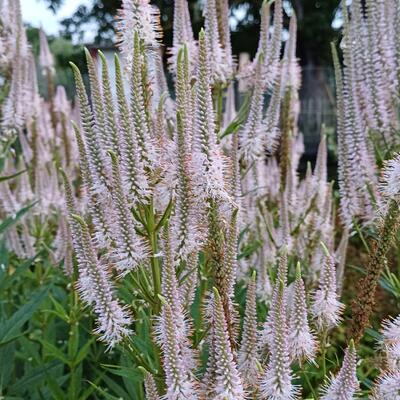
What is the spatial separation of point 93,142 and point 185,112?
0.31 m

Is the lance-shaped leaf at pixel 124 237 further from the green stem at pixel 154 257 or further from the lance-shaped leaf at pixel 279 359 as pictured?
the lance-shaped leaf at pixel 279 359

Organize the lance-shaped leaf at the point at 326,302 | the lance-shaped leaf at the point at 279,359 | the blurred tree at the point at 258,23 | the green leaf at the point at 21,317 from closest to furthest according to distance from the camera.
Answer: the lance-shaped leaf at the point at 279,359
the lance-shaped leaf at the point at 326,302
the green leaf at the point at 21,317
the blurred tree at the point at 258,23

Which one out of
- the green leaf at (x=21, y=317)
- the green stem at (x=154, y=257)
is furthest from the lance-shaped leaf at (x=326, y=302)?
the green leaf at (x=21, y=317)

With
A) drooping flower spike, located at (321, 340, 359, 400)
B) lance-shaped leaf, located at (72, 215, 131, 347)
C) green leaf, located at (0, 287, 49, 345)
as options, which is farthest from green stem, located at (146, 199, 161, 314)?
green leaf, located at (0, 287, 49, 345)

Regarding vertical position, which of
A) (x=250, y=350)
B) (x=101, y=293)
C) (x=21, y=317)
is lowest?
(x=21, y=317)

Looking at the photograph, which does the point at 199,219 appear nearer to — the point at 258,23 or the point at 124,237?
the point at 124,237

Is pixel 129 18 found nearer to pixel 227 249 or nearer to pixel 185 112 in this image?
pixel 185 112

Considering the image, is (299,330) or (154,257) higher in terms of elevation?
(154,257)

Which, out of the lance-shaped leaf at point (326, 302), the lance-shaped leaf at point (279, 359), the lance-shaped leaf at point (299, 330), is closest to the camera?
the lance-shaped leaf at point (279, 359)

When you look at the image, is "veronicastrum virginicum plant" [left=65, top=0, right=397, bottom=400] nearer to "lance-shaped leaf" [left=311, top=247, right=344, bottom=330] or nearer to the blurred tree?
"lance-shaped leaf" [left=311, top=247, right=344, bottom=330]

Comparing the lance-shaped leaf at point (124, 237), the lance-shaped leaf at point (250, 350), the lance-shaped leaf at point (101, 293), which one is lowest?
the lance-shaped leaf at point (250, 350)

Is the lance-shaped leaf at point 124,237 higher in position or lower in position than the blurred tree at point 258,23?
lower

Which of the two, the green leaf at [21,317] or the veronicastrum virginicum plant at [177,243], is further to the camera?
the green leaf at [21,317]

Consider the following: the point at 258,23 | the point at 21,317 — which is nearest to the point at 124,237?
the point at 21,317
